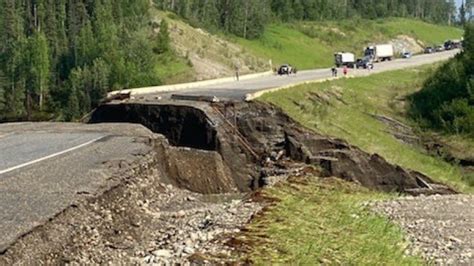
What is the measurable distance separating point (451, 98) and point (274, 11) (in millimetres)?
85543

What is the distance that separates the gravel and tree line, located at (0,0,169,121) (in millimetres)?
40614

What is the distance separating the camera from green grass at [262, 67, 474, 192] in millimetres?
39344

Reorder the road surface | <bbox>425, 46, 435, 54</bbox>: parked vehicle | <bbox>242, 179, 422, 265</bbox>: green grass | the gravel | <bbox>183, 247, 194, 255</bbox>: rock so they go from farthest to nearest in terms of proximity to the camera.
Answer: <bbox>425, 46, 435, 54</bbox>: parked vehicle < the gravel < the road surface < <bbox>183, 247, 194, 255</bbox>: rock < <bbox>242, 179, 422, 265</bbox>: green grass

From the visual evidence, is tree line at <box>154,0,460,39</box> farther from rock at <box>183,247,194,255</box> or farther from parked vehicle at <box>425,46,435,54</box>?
rock at <box>183,247,194,255</box>

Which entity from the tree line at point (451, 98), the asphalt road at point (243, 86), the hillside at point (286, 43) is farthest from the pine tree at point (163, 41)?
the tree line at point (451, 98)

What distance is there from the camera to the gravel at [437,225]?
15945 millimetres

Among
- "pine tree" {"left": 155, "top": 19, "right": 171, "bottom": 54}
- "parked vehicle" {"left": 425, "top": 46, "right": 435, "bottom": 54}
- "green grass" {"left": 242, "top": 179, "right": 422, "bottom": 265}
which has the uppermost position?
"pine tree" {"left": 155, "top": 19, "right": 171, "bottom": 54}

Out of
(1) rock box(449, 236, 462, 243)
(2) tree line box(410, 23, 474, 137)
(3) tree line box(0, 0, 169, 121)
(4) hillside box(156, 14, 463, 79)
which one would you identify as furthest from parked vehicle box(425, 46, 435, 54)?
(1) rock box(449, 236, 462, 243)

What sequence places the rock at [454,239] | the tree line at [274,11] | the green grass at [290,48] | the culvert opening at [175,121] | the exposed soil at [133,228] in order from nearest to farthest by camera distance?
the exposed soil at [133,228], the rock at [454,239], the culvert opening at [175,121], the green grass at [290,48], the tree line at [274,11]

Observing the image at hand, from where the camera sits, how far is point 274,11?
136m

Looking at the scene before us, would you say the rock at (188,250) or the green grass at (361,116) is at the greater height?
the rock at (188,250)

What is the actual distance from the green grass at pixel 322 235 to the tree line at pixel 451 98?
95.1 ft

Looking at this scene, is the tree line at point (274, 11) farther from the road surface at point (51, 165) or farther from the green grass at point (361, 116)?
the road surface at point (51, 165)

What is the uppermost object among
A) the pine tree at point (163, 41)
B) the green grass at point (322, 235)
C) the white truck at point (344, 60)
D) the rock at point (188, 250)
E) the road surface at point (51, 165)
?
the pine tree at point (163, 41)
